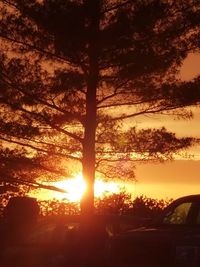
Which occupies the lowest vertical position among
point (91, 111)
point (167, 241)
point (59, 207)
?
point (167, 241)

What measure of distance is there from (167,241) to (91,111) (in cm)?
1499

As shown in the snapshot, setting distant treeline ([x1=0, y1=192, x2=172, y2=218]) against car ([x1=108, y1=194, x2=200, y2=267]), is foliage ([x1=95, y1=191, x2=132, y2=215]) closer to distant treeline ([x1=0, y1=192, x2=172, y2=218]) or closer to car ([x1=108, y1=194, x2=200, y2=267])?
distant treeline ([x1=0, y1=192, x2=172, y2=218])

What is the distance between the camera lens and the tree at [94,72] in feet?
78.4

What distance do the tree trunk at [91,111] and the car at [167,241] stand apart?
12.6 m

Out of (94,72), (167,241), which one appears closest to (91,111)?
(94,72)

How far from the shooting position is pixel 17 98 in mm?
25484

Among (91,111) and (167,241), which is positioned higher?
(91,111)

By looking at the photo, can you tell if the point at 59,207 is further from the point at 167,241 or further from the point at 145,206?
the point at 167,241

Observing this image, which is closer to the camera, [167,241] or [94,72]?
[167,241]

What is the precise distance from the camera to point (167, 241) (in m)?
10.4

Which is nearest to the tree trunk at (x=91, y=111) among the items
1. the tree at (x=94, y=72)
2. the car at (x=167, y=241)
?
the tree at (x=94, y=72)

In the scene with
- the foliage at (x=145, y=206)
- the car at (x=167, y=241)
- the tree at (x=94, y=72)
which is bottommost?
the car at (x=167, y=241)

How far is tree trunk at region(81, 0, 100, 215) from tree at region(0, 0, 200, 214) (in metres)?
0.03

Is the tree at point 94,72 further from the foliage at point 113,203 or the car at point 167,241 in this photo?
the car at point 167,241
